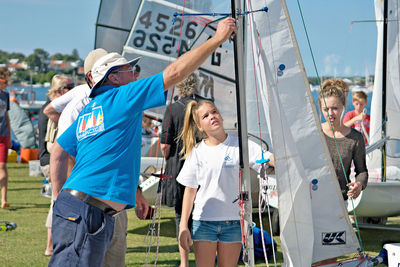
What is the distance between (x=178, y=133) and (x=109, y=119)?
2616 millimetres

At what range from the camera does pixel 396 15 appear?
883 cm

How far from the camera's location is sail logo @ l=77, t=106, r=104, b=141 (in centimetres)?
307

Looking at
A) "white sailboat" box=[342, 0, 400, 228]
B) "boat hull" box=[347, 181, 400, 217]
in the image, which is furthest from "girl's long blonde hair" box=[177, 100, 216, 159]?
"white sailboat" box=[342, 0, 400, 228]

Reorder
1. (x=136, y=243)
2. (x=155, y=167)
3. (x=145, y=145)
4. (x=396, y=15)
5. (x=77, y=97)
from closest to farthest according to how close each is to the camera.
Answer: (x=77, y=97), (x=136, y=243), (x=155, y=167), (x=396, y=15), (x=145, y=145)

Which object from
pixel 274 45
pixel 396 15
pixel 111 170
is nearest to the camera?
pixel 111 170

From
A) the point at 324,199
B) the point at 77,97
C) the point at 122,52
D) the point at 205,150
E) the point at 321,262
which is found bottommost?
the point at 321,262

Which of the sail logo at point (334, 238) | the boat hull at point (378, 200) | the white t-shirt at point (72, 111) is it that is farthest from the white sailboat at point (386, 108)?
the white t-shirt at point (72, 111)

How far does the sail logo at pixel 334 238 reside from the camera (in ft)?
13.3

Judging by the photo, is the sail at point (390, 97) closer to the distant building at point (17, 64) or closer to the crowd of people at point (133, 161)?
the crowd of people at point (133, 161)

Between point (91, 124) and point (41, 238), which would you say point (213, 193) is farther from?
point (41, 238)

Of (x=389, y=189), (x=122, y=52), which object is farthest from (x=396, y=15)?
(x=122, y=52)

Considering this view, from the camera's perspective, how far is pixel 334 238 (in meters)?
4.08

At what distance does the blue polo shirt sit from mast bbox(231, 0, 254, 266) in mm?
470

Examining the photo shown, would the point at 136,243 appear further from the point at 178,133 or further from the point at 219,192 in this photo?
the point at 219,192
